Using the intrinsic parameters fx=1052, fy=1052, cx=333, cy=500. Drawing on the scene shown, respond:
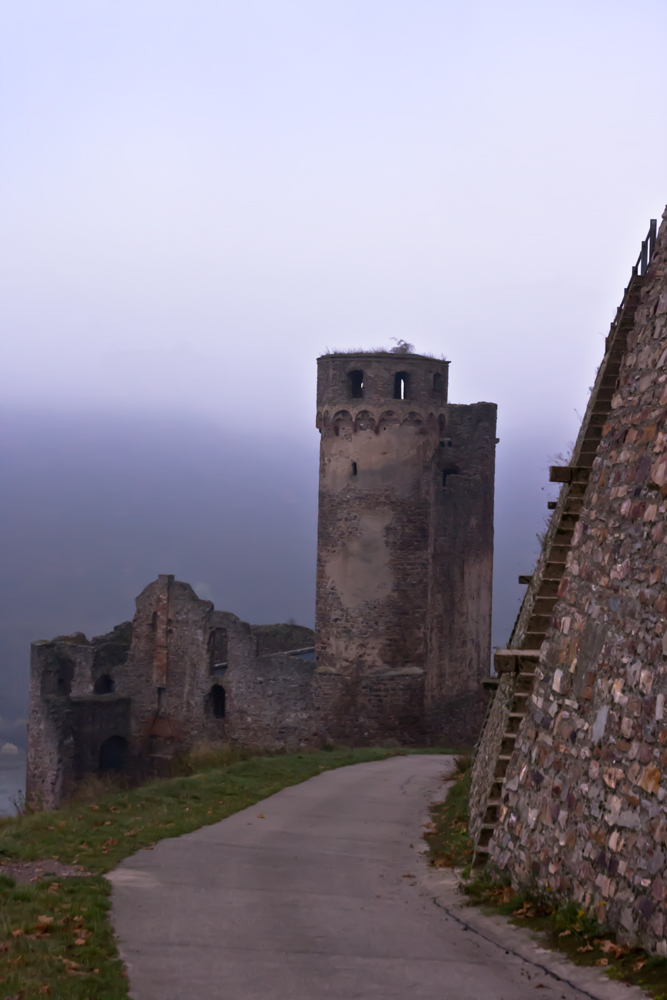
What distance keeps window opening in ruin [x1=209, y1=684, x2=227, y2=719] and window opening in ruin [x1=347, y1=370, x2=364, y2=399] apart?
9491 millimetres

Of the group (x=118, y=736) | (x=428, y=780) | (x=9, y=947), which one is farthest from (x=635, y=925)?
(x=118, y=736)

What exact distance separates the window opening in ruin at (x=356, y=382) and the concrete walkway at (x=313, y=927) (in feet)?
54.0

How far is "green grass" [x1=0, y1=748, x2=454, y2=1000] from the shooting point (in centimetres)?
693

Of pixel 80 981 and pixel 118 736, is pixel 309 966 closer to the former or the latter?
pixel 80 981

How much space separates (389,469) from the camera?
28281mm

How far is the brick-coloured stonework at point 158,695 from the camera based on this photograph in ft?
97.3

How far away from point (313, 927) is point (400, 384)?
2148 cm

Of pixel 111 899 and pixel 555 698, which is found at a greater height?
pixel 555 698

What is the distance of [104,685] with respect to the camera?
3322 cm

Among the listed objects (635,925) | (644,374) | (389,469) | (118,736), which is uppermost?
(389,469)

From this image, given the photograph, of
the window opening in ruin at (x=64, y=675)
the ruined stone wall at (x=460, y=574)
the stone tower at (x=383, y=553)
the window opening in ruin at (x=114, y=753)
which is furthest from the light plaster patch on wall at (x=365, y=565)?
the window opening in ruin at (x=64, y=675)

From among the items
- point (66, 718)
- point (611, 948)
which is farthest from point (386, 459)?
point (611, 948)

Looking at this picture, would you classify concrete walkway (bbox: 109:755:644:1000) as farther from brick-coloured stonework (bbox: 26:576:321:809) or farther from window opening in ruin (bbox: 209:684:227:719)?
window opening in ruin (bbox: 209:684:227:719)

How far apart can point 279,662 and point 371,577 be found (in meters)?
3.84
